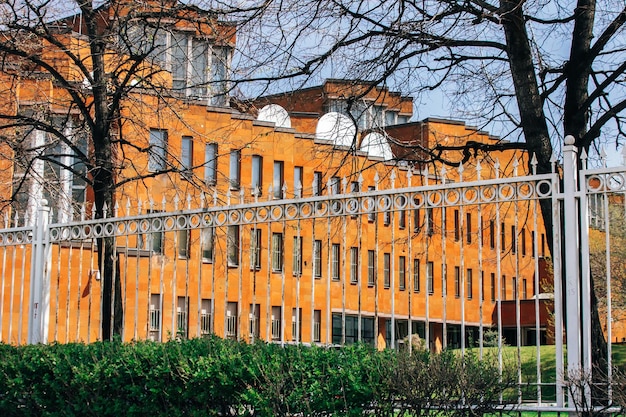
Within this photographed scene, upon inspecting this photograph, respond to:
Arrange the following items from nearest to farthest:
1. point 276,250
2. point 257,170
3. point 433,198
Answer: point 433,198 → point 276,250 → point 257,170

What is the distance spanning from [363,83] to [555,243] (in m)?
5.96

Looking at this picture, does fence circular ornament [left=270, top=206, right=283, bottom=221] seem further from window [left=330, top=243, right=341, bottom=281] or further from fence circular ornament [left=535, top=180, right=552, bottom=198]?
window [left=330, top=243, right=341, bottom=281]

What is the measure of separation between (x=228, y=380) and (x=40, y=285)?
4.74m

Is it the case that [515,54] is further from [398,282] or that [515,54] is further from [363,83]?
[398,282]

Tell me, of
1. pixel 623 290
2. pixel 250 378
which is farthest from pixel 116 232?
pixel 623 290

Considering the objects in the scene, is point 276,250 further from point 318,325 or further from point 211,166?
point 211,166

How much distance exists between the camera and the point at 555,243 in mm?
8047

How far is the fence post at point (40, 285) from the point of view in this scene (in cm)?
1225

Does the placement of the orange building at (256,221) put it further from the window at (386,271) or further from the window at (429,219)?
the window at (429,219)

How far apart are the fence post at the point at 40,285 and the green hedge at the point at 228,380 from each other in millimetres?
1535

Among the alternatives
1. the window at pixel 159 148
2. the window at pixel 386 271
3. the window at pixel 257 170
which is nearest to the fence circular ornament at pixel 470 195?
the window at pixel 159 148

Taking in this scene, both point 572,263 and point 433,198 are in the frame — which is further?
point 433,198

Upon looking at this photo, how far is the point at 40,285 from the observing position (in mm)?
A: 12258

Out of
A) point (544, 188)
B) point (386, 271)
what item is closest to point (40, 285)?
point (544, 188)
